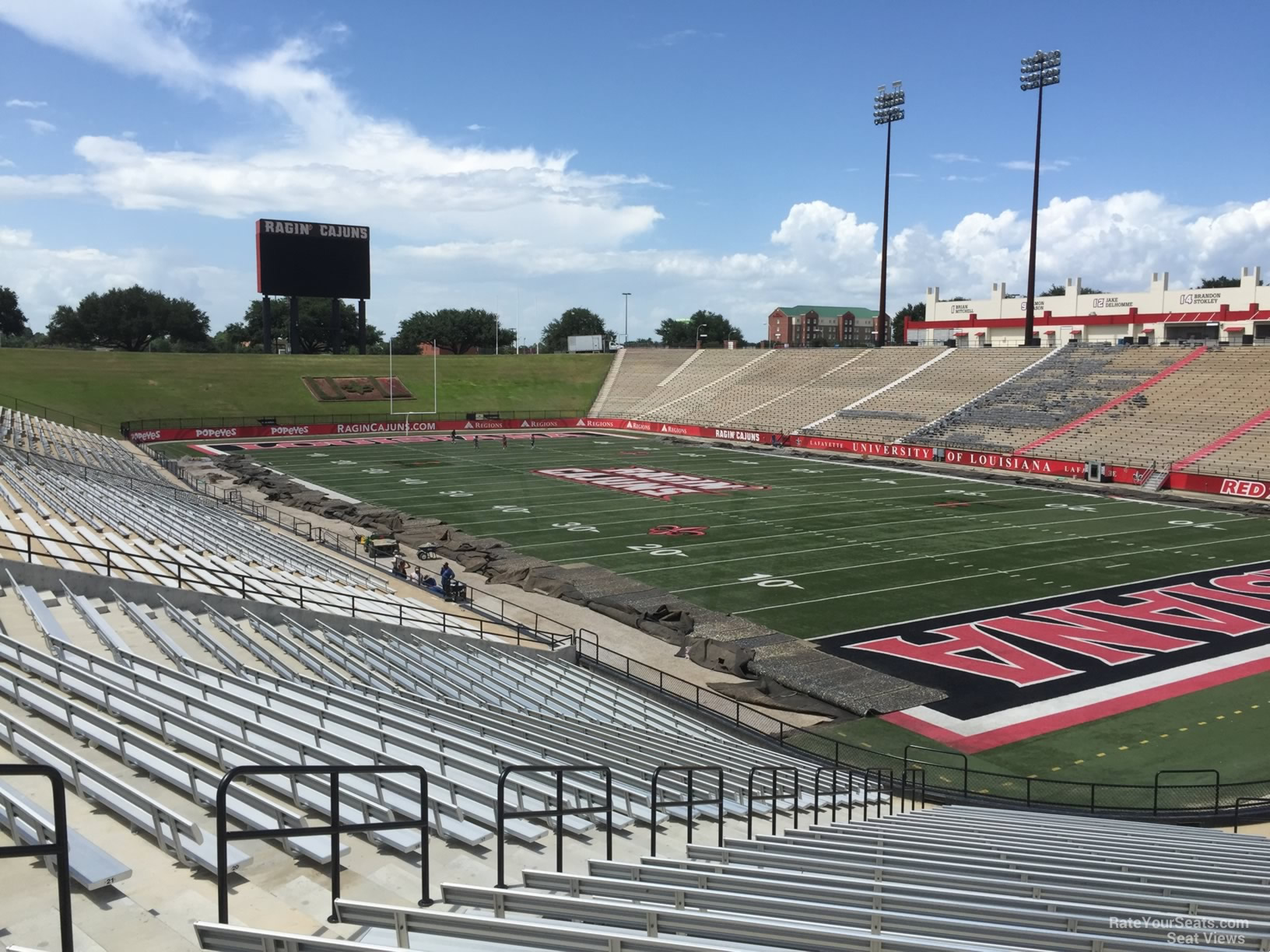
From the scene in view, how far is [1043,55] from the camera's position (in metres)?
65.4

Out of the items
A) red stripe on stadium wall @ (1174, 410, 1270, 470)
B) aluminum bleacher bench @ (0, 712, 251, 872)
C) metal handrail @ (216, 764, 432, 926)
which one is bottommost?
aluminum bleacher bench @ (0, 712, 251, 872)

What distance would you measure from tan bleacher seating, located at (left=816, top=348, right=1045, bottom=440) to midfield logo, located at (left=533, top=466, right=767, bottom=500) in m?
18.3

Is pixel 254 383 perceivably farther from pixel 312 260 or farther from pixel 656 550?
pixel 656 550

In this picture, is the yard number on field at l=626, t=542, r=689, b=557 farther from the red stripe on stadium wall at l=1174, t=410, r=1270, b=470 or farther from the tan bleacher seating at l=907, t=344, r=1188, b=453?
the tan bleacher seating at l=907, t=344, r=1188, b=453

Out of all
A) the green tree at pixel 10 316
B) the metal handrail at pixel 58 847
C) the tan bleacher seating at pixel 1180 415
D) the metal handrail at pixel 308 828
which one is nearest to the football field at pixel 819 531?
the tan bleacher seating at pixel 1180 415

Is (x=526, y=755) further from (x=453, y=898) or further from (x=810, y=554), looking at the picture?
(x=810, y=554)

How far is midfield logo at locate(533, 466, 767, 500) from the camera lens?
44875mm

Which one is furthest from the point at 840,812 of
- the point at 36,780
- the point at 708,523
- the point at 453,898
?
the point at 708,523

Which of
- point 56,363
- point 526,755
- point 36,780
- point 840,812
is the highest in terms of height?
point 56,363

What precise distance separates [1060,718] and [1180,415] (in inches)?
1667

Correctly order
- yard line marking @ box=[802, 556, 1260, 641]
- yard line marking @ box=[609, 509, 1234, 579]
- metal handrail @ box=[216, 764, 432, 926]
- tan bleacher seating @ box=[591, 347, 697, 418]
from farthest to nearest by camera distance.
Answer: tan bleacher seating @ box=[591, 347, 697, 418], yard line marking @ box=[609, 509, 1234, 579], yard line marking @ box=[802, 556, 1260, 641], metal handrail @ box=[216, 764, 432, 926]

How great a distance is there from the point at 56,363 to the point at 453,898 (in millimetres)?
80351

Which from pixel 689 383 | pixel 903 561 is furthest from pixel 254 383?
pixel 903 561

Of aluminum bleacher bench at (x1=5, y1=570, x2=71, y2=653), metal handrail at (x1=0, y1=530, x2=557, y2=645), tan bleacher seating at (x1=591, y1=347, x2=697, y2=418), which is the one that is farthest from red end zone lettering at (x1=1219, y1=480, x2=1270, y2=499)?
tan bleacher seating at (x1=591, y1=347, x2=697, y2=418)
